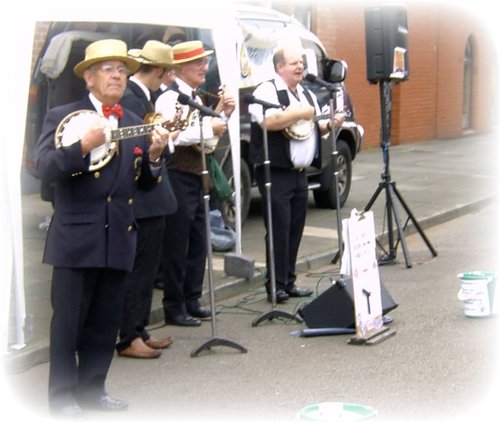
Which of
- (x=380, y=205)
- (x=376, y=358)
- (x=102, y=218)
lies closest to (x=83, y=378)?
(x=102, y=218)

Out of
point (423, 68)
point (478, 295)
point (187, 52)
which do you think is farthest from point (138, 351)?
point (423, 68)

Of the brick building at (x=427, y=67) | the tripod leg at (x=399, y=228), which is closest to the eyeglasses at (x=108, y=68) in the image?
the tripod leg at (x=399, y=228)

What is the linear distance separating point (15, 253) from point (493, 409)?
120 inches

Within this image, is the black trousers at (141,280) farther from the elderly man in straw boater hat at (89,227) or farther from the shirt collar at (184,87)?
the shirt collar at (184,87)

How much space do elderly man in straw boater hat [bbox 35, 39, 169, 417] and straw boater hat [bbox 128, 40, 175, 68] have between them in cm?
99

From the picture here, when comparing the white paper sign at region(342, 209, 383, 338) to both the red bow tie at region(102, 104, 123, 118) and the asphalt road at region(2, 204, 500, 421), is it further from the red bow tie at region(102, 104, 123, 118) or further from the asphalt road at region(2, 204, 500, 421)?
the red bow tie at region(102, 104, 123, 118)

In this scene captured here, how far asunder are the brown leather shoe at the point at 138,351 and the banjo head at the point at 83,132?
68.6 inches

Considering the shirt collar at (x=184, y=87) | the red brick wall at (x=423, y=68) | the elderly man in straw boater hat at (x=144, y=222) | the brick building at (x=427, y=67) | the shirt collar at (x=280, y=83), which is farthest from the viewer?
the red brick wall at (x=423, y=68)

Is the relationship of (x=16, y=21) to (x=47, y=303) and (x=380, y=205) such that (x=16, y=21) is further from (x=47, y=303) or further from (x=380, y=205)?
(x=380, y=205)

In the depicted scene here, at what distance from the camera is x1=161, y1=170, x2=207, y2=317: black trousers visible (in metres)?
7.57

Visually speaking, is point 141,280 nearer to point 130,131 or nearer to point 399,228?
point 130,131

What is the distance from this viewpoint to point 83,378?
19.0 ft

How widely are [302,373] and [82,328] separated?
1518 millimetres

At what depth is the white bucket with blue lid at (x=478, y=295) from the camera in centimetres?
780
